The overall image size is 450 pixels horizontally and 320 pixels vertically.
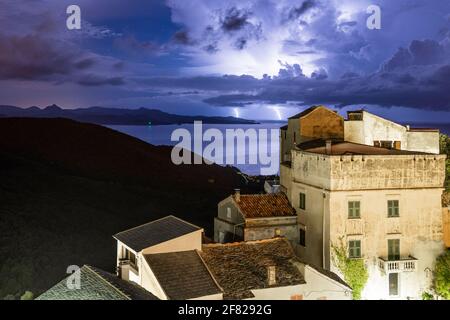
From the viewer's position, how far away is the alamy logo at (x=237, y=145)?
34.9 metres

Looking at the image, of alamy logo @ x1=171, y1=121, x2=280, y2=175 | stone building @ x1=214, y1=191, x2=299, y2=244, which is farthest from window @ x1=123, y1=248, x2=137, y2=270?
alamy logo @ x1=171, y1=121, x2=280, y2=175

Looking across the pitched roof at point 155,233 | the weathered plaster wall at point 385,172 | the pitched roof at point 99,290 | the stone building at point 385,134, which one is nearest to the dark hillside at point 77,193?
the pitched roof at point 99,290

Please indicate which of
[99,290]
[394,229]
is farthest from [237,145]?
[99,290]

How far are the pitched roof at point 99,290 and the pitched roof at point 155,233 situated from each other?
1.70 m

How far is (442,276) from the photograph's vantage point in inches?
1013

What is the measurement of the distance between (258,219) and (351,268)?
5374mm

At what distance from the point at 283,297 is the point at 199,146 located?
54.4 feet

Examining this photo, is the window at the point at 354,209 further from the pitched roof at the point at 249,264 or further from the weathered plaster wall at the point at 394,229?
the pitched roof at the point at 249,264

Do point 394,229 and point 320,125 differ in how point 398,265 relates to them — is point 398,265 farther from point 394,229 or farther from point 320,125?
point 320,125

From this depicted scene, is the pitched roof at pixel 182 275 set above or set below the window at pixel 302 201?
below

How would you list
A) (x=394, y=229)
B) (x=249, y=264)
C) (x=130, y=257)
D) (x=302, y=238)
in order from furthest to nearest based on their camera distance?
(x=302, y=238) → (x=394, y=229) → (x=130, y=257) → (x=249, y=264)

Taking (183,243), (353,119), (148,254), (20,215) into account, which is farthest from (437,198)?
(20,215)

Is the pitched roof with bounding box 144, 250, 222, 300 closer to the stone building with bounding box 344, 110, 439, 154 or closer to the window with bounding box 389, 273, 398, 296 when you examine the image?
the window with bounding box 389, 273, 398, 296

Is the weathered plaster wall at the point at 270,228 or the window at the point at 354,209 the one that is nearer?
the window at the point at 354,209
